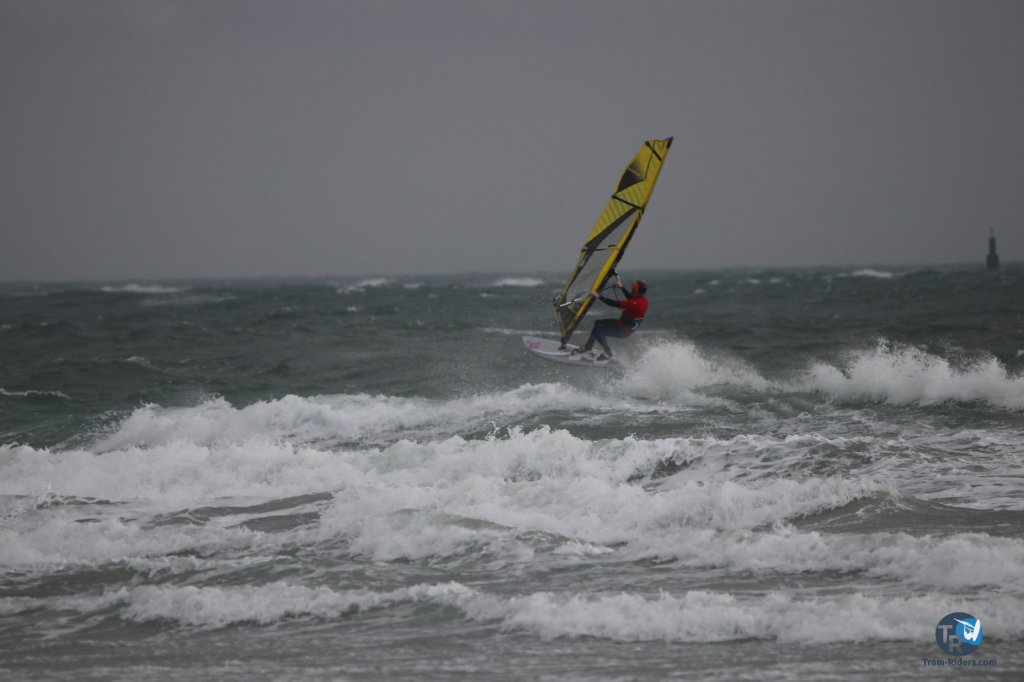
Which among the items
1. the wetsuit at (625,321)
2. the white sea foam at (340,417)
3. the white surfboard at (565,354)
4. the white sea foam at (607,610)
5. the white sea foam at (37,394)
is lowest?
the white sea foam at (607,610)

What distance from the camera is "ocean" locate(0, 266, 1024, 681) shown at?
21.5 feet

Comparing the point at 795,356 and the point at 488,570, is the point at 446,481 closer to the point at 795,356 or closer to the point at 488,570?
the point at 488,570

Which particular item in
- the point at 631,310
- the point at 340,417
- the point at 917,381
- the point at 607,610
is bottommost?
the point at 607,610

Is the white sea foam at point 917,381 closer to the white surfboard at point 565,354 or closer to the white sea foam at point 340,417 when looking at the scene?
the white sea foam at point 340,417

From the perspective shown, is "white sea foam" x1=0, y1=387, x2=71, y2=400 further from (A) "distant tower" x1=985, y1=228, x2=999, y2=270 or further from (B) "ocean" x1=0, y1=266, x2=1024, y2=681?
(A) "distant tower" x1=985, y1=228, x2=999, y2=270

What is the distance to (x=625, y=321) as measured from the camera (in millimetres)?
13656

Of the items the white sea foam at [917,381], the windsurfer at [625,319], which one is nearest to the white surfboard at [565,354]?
the windsurfer at [625,319]

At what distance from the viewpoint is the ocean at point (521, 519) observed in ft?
21.5

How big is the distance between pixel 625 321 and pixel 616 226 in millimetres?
1498

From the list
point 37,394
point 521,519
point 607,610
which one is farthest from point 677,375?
point 37,394

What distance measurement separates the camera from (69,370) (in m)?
21.2

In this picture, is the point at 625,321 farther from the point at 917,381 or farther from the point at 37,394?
the point at 37,394

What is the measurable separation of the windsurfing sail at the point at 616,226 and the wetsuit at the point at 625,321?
1.47 ft

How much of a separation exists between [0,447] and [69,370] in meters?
7.83
